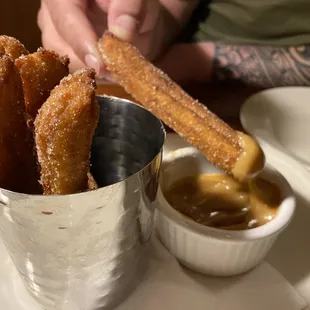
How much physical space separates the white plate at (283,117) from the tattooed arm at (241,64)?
21cm

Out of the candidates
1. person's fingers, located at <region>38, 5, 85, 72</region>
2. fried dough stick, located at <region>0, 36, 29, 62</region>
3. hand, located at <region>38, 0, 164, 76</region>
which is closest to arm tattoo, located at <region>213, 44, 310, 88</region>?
hand, located at <region>38, 0, 164, 76</region>

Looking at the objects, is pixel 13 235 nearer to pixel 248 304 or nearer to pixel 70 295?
pixel 70 295

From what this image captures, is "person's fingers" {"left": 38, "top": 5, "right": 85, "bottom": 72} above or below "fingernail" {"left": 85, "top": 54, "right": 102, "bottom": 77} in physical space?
below

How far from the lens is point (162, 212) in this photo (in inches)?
18.2

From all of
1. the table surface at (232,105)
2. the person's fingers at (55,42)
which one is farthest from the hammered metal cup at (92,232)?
the person's fingers at (55,42)

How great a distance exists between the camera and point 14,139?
1.19ft

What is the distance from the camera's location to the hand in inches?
24.7

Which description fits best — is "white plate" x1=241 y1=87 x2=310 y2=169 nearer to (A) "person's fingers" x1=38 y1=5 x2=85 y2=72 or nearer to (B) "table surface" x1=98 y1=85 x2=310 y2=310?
(B) "table surface" x1=98 y1=85 x2=310 y2=310

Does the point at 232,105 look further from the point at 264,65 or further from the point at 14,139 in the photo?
the point at 14,139

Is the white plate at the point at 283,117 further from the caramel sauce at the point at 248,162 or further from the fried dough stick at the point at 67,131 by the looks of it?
the fried dough stick at the point at 67,131

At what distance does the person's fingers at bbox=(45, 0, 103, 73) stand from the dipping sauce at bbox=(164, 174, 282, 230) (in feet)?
0.71

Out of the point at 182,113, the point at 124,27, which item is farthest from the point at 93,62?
the point at 182,113

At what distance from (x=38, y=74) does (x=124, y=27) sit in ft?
0.97

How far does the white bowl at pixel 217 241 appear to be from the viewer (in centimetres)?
44
